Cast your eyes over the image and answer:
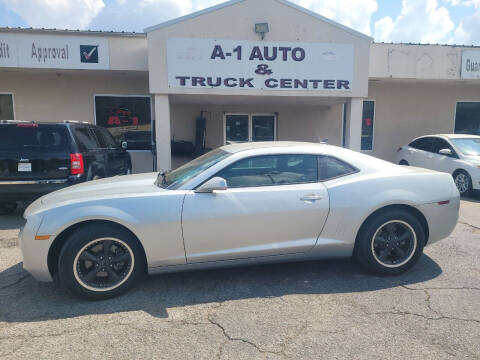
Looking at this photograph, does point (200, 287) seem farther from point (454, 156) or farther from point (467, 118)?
point (467, 118)

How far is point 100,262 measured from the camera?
3.31 meters

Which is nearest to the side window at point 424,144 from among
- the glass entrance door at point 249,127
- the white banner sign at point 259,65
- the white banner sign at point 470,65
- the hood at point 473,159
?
the hood at point 473,159

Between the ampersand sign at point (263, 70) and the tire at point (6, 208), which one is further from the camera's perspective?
the ampersand sign at point (263, 70)

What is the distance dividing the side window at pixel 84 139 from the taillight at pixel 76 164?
225mm

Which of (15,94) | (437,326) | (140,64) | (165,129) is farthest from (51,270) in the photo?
(15,94)

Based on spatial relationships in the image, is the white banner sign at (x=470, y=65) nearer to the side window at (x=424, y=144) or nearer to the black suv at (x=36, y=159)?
the side window at (x=424, y=144)

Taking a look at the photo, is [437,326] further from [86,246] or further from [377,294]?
[86,246]

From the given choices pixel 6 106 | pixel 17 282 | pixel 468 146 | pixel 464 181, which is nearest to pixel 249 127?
pixel 468 146

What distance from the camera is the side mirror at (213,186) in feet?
11.2

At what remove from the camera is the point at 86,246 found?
3258 millimetres

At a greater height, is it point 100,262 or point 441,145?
point 441,145

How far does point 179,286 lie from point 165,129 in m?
5.44

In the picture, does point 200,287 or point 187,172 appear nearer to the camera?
point 200,287

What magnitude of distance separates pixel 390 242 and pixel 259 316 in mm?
1759
